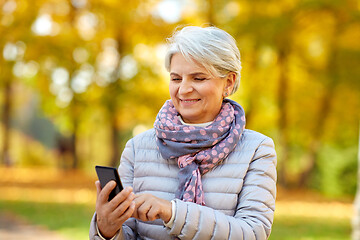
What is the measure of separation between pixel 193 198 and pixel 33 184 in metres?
13.9

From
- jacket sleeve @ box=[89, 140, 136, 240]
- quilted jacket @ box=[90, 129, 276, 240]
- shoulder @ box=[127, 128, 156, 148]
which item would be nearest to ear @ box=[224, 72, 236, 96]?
quilted jacket @ box=[90, 129, 276, 240]

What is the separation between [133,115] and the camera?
1554 centimetres

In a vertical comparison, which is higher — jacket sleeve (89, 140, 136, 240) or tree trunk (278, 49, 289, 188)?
tree trunk (278, 49, 289, 188)

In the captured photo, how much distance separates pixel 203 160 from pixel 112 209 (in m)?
0.51

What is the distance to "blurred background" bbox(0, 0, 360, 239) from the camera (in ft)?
43.7

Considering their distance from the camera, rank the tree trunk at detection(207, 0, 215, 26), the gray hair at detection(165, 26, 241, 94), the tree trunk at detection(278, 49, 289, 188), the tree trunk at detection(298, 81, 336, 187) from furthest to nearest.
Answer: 1. the tree trunk at detection(298, 81, 336, 187)
2. the tree trunk at detection(278, 49, 289, 188)
3. the tree trunk at detection(207, 0, 215, 26)
4. the gray hair at detection(165, 26, 241, 94)

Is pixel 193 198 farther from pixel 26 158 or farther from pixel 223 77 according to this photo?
pixel 26 158

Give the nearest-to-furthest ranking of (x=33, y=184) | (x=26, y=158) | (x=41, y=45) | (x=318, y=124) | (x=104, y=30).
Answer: (x=41, y=45) → (x=104, y=30) → (x=33, y=184) → (x=318, y=124) → (x=26, y=158)

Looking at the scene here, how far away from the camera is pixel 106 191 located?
7.32 feet

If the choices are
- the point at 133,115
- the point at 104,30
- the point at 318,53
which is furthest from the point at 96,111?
the point at 318,53

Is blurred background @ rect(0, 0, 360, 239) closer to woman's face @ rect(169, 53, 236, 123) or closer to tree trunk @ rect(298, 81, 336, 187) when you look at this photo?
tree trunk @ rect(298, 81, 336, 187)

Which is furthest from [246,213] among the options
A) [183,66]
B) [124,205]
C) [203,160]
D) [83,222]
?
[83,222]

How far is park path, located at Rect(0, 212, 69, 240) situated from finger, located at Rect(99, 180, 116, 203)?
5967 mm

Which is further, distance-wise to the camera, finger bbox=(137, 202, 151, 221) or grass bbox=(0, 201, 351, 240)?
grass bbox=(0, 201, 351, 240)
